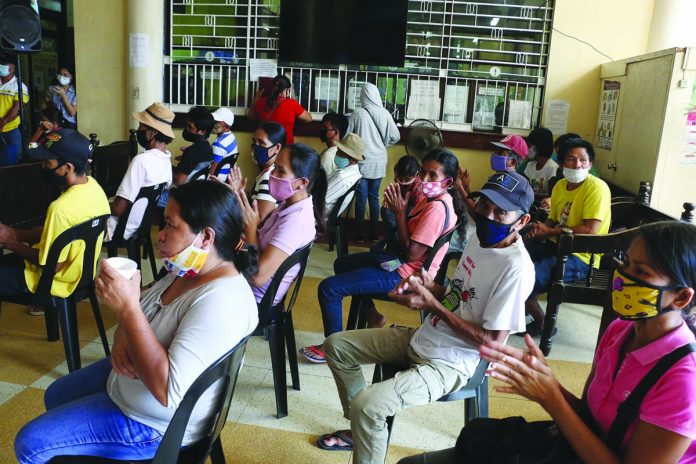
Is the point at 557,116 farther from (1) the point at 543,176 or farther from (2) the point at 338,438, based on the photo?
(2) the point at 338,438

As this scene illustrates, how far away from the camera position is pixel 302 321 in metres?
3.81

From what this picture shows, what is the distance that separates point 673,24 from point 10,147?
6173 millimetres

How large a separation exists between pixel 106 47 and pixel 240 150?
1712mm

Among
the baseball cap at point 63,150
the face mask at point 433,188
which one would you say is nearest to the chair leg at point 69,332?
the baseball cap at point 63,150

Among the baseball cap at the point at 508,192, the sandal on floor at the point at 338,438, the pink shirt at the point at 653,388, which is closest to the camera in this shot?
the pink shirt at the point at 653,388

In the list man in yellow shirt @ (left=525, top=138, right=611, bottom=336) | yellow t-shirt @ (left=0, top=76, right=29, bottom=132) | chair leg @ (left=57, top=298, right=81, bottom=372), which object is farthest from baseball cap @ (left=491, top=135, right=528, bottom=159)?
yellow t-shirt @ (left=0, top=76, right=29, bottom=132)

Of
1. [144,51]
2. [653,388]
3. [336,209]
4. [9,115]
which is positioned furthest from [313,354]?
[9,115]

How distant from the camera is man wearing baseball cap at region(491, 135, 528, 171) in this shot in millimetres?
4723

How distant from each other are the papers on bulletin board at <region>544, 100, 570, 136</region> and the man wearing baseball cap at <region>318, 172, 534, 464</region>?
3926 millimetres

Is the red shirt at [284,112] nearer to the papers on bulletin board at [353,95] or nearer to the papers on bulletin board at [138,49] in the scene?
the papers on bulletin board at [353,95]

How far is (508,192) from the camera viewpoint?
6.77 ft

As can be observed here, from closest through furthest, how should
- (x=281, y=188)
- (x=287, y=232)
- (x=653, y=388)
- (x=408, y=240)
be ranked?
(x=653, y=388)
(x=287, y=232)
(x=281, y=188)
(x=408, y=240)

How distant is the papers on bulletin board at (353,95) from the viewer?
5.96 m

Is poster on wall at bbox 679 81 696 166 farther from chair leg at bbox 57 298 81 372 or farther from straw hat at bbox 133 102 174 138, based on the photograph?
chair leg at bbox 57 298 81 372
